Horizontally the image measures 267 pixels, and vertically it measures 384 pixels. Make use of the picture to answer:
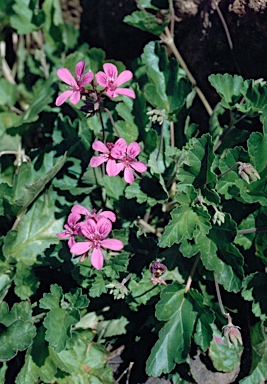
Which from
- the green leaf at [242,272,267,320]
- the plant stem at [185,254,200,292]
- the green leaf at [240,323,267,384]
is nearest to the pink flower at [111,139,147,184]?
the plant stem at [185,254,200,292]

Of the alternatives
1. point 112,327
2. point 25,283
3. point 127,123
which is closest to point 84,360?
point 112,327

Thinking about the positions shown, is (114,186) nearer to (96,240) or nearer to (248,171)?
(96,240)

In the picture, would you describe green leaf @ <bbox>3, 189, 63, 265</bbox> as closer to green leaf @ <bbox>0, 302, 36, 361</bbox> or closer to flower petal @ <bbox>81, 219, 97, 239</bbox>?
green leaf @ <bbox>0, 302, 36, 361</bbox>

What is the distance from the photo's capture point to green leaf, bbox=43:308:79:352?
305 cm

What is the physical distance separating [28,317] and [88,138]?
1186 mm

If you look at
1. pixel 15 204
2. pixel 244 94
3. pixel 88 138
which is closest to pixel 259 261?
pixel 244 94

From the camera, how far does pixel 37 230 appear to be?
383cm

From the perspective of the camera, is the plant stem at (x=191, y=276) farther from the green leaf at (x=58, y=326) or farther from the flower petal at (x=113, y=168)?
the flower petal at (x=113, y=168)

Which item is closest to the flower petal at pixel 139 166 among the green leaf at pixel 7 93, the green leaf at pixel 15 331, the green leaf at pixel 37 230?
the green leaf at pixel 37 230

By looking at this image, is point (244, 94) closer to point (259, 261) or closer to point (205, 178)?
point (205, 178)

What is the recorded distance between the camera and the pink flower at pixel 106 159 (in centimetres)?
304

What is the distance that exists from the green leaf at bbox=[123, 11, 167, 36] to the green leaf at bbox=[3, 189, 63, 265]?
126cm

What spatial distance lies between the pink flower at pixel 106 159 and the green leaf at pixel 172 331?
0.73 metres

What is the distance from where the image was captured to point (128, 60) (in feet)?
15.3
